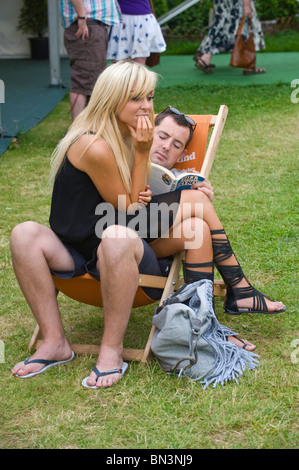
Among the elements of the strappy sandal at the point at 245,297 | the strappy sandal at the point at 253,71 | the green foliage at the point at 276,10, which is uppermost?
the strappy sandal at the point at 245,297

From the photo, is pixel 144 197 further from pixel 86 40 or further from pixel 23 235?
pixel 86 40

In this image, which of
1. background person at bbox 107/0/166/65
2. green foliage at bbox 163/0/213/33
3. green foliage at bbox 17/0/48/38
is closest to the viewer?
background person at bbox 107/0/166/65

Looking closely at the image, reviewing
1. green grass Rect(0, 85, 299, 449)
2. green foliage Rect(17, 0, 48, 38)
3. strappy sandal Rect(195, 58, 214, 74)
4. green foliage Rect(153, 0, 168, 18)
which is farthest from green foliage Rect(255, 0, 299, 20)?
green grass Rect(0, 85, 299, 449)

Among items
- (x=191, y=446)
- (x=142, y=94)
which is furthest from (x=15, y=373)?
(x=142, y=94)

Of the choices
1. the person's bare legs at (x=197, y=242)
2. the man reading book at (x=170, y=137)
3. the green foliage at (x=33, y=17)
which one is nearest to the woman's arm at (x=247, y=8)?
the green foliage at (x=33, y=17)

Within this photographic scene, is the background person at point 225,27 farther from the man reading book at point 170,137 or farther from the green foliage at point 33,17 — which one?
the man reading book at point 170,137

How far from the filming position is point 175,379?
8.79 ft

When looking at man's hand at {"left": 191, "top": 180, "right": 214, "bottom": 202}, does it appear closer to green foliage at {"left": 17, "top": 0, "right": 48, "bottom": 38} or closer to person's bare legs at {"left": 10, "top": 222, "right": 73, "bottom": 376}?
person's bare legs at {"left": 10, "top": 222, "right": 73, "bottom": 376}

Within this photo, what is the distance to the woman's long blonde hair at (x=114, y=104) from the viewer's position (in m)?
2.71

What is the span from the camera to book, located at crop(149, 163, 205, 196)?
9.86 feet

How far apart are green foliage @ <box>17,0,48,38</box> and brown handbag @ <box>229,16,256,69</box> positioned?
4.19m

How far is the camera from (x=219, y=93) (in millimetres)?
8492

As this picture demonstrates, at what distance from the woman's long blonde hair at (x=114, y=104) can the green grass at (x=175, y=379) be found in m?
0.83

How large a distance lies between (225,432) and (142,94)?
1.37 meters
